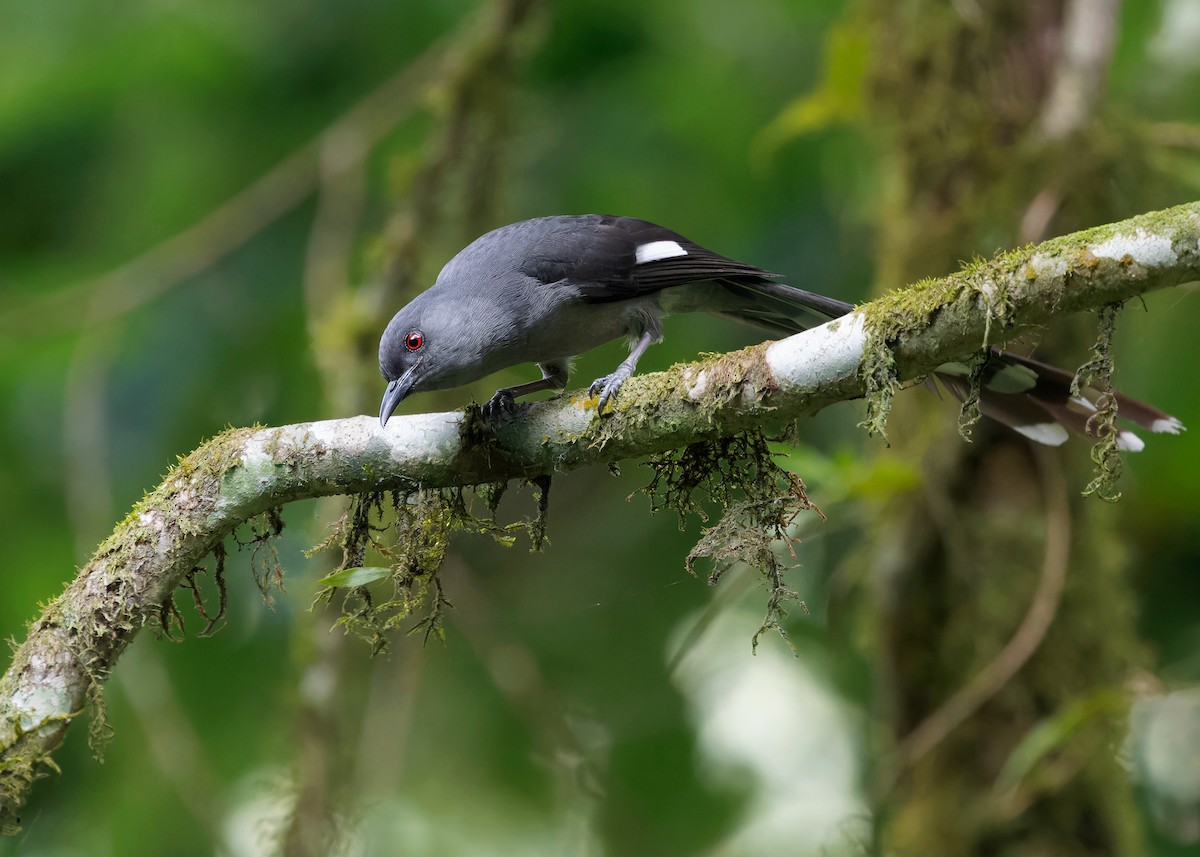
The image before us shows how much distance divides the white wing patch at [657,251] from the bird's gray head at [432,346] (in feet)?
2.21

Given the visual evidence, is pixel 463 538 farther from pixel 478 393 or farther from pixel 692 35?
pixel 692 35

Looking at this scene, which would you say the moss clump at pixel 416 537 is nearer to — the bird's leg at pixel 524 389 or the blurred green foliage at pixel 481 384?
the bird's leg at pixel 524 389

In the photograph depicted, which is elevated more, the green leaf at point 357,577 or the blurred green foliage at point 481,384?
the blurred green foliage at point 481,384

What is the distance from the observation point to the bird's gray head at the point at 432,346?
12.9 ft

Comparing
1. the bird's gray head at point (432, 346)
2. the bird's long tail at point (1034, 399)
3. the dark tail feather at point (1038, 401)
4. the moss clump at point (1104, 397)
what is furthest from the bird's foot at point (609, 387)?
the moss clump at point (1104, 397)

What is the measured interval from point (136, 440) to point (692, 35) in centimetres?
456

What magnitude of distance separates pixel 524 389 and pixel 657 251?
77 cm

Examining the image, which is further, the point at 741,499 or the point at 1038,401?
the point at 1038,401

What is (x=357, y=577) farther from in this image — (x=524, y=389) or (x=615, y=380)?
(x=524, y=389)

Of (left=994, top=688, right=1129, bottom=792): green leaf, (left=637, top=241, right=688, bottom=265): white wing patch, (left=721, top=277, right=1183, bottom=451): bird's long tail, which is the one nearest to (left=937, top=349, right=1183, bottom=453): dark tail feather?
(left=721, top=277, right=1183, bottom=451): bird's long tail

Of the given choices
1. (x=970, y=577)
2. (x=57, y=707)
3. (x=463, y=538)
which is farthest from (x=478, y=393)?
(x=57, y=707)

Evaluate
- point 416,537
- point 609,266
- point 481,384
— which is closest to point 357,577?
point 416,537

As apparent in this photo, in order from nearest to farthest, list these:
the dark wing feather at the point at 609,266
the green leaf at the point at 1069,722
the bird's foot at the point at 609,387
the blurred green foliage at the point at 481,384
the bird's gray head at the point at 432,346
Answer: the bird's foot at the point at 609,387 → the bird's gray head at the point at 432,346 → the dark wing feather at the point at 609,266 → the green leaf at the point at 1069,722 → the blurred green foliage at the point at 481,384

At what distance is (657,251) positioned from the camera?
14.0 feet
